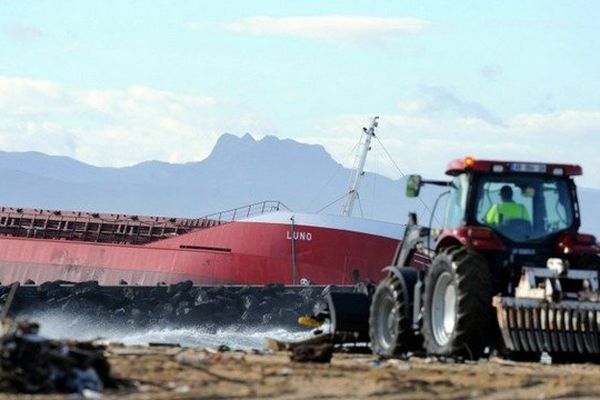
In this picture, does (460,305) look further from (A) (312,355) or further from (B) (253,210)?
(B) (253,210)

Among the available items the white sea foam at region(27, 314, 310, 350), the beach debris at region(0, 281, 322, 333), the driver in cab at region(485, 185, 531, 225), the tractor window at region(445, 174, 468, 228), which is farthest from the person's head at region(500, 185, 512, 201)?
the beach debris at region(0, 281, 322, 333)

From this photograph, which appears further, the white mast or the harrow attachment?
the white mast

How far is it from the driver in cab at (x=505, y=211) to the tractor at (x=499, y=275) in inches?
0.5

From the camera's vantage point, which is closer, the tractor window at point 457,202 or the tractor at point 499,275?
the tractor at point 499,275

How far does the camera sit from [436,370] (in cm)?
1656

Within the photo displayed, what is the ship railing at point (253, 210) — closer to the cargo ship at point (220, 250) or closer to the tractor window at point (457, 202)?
the cargo ship at point (220, 250)

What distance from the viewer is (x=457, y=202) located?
19562 mm

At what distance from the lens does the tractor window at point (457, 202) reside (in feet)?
63.2

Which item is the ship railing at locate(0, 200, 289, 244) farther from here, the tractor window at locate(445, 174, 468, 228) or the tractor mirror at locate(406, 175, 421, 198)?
the tractor mirror at locate(406, 175, 421, 198)

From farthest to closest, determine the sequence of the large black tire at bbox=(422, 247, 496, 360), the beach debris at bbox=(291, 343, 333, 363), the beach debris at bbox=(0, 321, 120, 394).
A: the large black tire at bbox=(422, 247, 496, 360) < the beach debris at bbox=(291, 343, 333, 363) < the beach debris at bbox=(0, 321, 120, 394)

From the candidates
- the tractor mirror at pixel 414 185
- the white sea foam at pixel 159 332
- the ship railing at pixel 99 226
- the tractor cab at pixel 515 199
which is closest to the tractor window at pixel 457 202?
the tractor cab at pixel 515 199

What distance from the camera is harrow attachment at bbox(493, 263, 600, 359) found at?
18062mm

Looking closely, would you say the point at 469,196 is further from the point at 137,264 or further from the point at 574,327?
the point at 137,264

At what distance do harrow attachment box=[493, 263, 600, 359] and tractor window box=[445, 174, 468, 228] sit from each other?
53.0 inches
